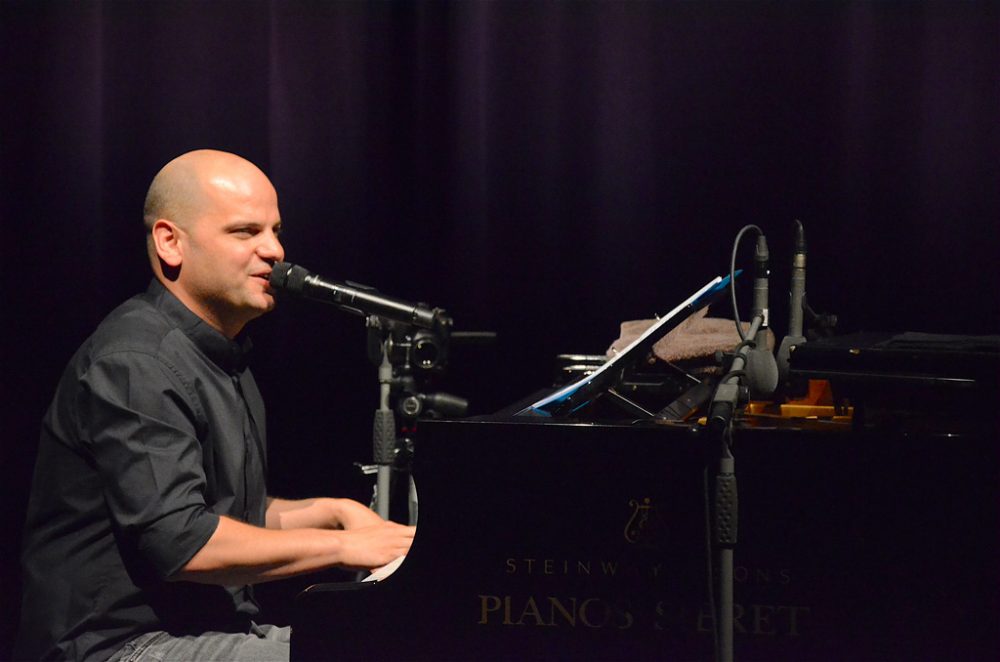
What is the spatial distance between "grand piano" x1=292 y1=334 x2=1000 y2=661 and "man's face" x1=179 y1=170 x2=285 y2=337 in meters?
0.59

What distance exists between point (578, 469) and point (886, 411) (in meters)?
0.50

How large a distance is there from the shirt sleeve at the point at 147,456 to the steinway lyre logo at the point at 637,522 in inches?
25.9

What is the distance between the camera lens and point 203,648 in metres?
1.88

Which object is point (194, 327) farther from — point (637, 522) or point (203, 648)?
point (637, 522)

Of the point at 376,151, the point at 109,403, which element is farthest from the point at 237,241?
the point at 376,151

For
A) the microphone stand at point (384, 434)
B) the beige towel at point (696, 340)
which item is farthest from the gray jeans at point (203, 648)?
the beige towel at point (696, 340)

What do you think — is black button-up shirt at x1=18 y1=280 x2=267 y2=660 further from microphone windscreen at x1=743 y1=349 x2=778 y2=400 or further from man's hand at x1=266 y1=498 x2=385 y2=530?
microphone windscreen at x1=743 y1=349 x2=778 y2=400

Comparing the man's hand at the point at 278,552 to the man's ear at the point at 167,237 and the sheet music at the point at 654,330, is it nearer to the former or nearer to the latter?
the sheet music at the point at 654,330

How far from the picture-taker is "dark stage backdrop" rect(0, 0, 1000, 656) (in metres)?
3.05

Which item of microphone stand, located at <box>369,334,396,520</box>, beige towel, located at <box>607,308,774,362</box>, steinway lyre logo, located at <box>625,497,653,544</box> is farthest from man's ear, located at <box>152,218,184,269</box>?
steinway lyre logo, located at <box>625,497,653,544</box>

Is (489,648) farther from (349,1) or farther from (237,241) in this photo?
(349,1)

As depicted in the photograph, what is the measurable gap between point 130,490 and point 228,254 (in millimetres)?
507

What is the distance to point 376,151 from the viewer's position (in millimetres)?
3154

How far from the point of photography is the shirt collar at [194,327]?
6.70 ft
